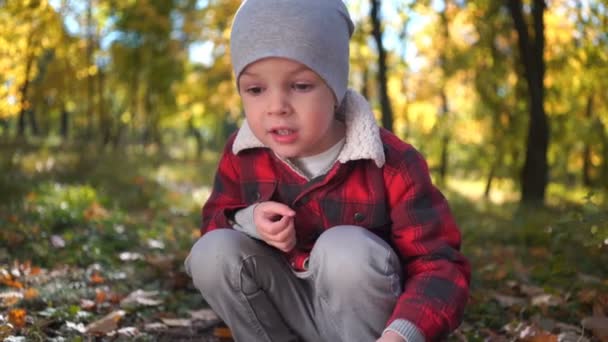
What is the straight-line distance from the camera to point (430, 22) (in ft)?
47.3

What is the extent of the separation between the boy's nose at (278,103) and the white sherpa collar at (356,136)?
0.26 m

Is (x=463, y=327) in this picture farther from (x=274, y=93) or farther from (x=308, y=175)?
(x=274, y=93)

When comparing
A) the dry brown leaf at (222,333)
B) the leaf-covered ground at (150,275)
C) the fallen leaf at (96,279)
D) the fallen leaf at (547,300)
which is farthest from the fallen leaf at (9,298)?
the fallen leaf at (547,300)

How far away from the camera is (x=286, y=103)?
1.81m

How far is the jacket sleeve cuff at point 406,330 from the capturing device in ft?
5.49

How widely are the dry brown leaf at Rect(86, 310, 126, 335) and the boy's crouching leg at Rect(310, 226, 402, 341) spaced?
3.08 ft

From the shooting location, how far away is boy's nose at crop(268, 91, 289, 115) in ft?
5.87

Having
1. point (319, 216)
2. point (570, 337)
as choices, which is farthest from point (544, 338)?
point (319, 216)

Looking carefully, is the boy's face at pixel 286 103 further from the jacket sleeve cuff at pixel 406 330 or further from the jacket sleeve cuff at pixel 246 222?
the jacket sleeve cuff at pixel 406 330

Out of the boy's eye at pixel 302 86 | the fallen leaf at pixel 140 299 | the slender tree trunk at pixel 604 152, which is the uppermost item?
the boy's eye at pixel 302 86

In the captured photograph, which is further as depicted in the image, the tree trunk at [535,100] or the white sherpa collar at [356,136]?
the tree trunk at [535,100]

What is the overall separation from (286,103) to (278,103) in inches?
1.2

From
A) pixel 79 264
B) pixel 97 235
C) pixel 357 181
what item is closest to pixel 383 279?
pixel 357 181

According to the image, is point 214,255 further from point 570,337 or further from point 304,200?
point 570,337
